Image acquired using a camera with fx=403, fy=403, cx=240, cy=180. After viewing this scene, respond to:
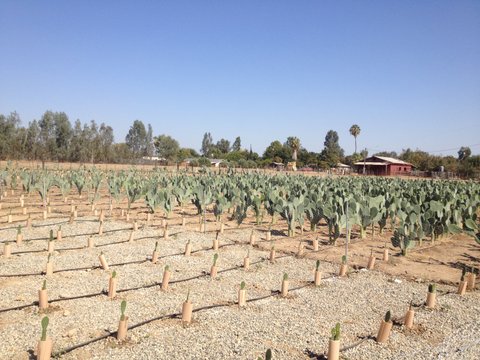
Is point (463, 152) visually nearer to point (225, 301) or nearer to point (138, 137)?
point (138, 137)

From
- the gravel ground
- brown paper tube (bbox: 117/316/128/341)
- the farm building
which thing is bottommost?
the gravel ground

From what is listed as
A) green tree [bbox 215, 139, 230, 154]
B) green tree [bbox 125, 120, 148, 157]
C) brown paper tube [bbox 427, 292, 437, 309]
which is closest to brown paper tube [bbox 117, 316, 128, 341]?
brown paper tube [bbox 427, 292, 437, 309]

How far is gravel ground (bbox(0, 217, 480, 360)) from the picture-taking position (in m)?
3.68

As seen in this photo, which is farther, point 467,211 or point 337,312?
point 467,211

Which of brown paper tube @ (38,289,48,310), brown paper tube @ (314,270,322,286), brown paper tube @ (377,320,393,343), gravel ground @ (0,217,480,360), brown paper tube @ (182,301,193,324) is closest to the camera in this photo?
gravel ground @ (0,217,480,360)

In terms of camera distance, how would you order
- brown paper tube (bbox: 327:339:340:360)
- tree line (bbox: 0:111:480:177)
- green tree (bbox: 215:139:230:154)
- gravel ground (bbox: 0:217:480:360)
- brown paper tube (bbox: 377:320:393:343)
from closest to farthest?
brown paper tube (bbox: 327:339:340:360) → gravel ground (bbox: 0:217:480:360) → brown paper tube (bbox: 377:320:393:343) → tree line (bbox: 0:111:480:177) → green tree (bbox: 215:139:230:154)

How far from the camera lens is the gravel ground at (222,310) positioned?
368 centimetres

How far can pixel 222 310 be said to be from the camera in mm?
4574

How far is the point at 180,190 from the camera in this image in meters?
12.0

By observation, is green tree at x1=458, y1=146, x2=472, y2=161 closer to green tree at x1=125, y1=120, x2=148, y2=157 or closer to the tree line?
the tree line

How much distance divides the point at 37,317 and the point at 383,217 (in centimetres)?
818

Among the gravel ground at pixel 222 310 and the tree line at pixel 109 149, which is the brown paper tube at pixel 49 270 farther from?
the tree line at pixel 109 149

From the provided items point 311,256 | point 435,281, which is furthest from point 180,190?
point 435,281

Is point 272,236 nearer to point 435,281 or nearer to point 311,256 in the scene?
point 311,256
